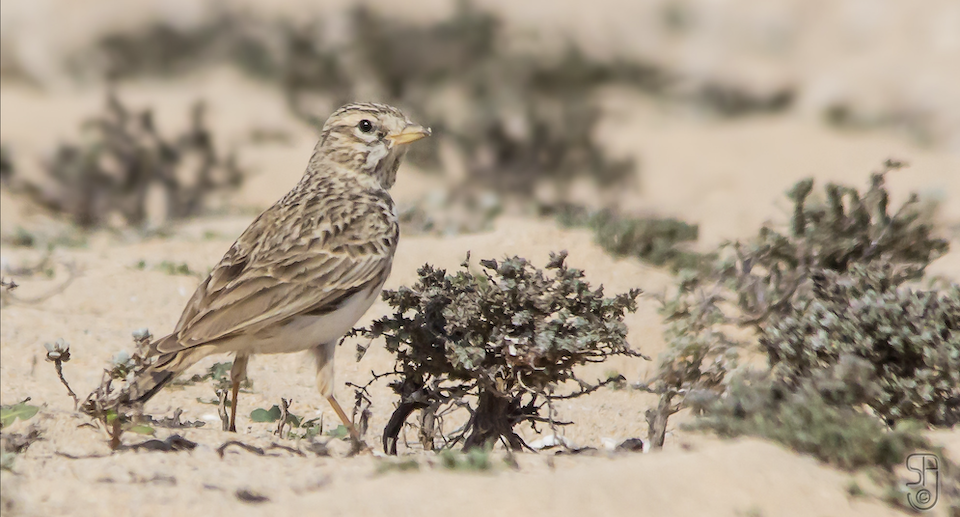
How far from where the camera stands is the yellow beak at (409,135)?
5.07 metres

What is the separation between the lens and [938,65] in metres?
12.3

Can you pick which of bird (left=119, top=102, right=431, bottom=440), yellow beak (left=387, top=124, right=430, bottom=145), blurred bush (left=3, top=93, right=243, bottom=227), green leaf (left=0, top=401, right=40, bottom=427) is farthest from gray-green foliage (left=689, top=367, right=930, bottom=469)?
blurred bush (left=3, top=93, right=243, bottom=227)

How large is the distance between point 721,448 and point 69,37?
1198 centimetres

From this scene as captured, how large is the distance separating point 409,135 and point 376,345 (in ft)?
5.60

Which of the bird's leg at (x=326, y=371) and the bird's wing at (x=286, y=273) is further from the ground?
the bird's wing at (x=286, y=273)

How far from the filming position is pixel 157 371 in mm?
3957

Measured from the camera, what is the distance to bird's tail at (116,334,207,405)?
3.81m

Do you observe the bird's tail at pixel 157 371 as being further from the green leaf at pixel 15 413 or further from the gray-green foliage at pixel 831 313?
the gray-green foliage at pixel 831 313

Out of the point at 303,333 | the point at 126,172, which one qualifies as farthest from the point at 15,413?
the point at 126,172

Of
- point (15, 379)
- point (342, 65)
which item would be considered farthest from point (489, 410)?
point (342, 65)

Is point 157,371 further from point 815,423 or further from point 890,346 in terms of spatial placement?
point 890,346

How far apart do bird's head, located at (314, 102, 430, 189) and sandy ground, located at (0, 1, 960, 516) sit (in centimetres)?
125

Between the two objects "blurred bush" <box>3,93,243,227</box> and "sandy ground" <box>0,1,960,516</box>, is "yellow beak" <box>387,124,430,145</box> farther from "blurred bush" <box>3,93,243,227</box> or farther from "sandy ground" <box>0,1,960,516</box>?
"blurred bush" <box>3,93,243,227</box>

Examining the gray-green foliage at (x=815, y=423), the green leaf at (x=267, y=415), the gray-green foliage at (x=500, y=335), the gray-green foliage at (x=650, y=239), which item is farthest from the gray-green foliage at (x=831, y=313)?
the green leaf at (x=267, y=415)
